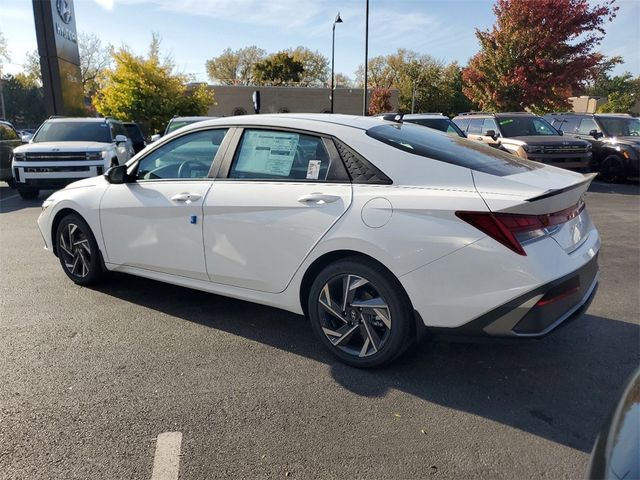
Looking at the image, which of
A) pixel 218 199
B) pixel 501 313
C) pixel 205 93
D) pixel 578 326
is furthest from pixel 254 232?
pixel 205 93

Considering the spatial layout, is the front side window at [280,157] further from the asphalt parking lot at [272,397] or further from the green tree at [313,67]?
the green tree at [313,67]

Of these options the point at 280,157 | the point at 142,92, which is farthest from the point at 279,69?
the point at 280,157

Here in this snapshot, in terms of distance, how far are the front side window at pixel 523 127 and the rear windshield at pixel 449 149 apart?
10.0m

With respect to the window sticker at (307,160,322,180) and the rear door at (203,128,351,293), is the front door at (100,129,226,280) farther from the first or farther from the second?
the window sticker at (307,160,322,180)

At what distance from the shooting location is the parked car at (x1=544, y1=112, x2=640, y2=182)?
12.6 meters

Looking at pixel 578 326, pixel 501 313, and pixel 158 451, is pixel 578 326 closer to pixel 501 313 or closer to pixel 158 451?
pixel 501 313

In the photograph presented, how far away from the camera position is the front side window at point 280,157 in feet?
11.3

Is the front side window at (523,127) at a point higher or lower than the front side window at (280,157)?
higher

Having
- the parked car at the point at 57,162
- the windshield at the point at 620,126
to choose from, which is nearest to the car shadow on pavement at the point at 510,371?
the parked car at the point at 57,162

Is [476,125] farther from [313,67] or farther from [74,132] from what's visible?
[313,67]

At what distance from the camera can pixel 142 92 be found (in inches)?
955

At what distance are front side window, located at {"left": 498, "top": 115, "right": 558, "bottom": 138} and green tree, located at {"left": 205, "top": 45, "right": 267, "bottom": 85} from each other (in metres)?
65.0

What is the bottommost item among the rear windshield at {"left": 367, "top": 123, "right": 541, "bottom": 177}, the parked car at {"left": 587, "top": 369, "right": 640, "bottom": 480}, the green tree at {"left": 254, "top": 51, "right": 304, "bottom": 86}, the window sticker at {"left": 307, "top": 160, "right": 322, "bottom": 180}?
the parked car at {"left": 587, "top": 369, "right": 640, "bottom": 480}

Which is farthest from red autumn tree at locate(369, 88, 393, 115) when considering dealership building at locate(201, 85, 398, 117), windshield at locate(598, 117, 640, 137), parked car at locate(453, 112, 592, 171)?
parked car at locate(453, 112, 592, 171)
